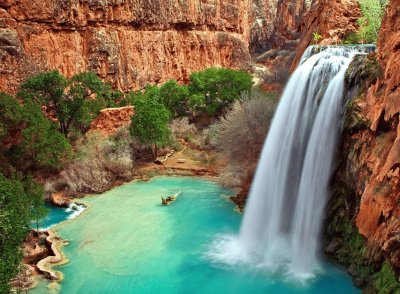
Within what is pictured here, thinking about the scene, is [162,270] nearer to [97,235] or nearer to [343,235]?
[97,235]

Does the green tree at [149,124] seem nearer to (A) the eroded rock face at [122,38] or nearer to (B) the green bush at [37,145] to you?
(B) the green bush at [37,145]

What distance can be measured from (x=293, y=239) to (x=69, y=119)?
17049 mm

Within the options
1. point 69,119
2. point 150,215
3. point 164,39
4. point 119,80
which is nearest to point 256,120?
point 150,215

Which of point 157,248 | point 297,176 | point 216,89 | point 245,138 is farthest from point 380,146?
point 216,89

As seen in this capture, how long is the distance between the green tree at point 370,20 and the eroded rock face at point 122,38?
19.8 m

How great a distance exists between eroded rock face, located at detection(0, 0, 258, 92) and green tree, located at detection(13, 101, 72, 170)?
6.98 metres

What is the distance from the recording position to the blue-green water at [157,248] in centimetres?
1196

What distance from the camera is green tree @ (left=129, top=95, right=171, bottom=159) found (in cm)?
2361

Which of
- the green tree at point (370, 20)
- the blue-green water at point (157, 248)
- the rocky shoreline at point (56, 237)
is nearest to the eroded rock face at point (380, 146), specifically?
the blue-green water at point (157, 248)

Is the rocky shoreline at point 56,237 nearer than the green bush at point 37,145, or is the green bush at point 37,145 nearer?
the rocky shoreline at point 56,237

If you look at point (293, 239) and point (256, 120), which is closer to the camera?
point (293, 239)

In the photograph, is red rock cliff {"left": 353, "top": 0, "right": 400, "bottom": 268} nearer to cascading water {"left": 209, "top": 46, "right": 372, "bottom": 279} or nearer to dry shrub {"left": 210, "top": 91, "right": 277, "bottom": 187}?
cascading water {"left": 209, "top": 46, "right": 372, "bottom": 279}

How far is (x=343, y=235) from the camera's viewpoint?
12.5m

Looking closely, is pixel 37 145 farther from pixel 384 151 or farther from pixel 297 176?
pixel 384 151
